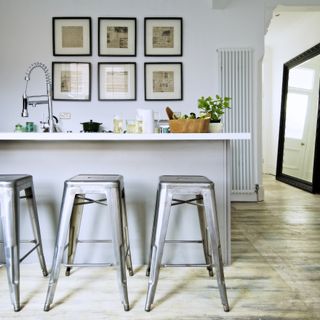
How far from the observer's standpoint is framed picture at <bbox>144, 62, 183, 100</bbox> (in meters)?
4.39

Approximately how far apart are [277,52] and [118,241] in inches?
273

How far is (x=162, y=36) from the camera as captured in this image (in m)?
4.37

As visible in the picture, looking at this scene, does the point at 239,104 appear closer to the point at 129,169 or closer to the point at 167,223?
the point at 129,169

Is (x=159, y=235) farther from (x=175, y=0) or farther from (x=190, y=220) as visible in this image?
(x=175, y=0)

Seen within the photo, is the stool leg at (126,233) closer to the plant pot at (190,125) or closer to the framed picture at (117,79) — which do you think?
the plant pot at (190,125)

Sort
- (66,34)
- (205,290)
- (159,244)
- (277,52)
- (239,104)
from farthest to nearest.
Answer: (277,52)
(239,104)
(66,34)
(205,290)
(159,244)

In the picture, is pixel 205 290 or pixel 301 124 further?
pixel 301 124

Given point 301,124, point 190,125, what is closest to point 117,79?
point 190,125

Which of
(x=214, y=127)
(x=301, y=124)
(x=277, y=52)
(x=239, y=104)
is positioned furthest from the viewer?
(x=277, y=52)

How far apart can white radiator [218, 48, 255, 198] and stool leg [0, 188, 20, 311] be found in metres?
3.31

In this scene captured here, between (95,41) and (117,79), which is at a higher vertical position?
(95,41)

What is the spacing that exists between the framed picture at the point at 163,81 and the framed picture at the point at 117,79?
188mm

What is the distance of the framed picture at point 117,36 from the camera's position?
436 cm

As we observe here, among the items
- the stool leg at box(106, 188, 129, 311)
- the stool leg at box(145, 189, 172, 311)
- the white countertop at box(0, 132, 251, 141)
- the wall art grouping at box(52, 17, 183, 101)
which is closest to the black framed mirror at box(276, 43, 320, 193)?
the wall art grouping at box(52, 17, 183, 101)
